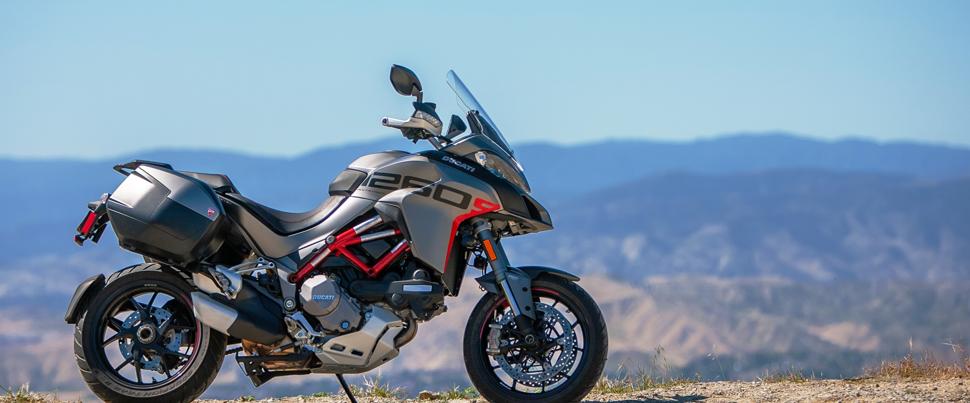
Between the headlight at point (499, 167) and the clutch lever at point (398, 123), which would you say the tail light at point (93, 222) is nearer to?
the clutch lever at point (398, 123)

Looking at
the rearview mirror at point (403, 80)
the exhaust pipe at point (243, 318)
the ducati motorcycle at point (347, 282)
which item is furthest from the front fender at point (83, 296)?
the rearview mirror at point (403, 80)

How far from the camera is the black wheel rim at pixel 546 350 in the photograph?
8344 mm

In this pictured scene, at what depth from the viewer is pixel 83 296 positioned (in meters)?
8.55

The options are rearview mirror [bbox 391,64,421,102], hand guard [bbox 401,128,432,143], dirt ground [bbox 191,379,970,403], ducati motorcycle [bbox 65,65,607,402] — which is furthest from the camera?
dirt ground [bbox 191,379,970,403]

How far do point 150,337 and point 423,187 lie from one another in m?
1.94

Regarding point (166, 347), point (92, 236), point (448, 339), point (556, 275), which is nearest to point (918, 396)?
point (556, 275)

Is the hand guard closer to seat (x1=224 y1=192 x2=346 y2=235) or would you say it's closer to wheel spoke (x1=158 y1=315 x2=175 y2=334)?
seat (x1=224 y1=192 x2=346 y2=235)

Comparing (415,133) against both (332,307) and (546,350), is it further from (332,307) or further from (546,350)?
(546,350)

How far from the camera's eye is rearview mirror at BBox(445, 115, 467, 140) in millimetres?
8516

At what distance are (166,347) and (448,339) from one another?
6579 inches

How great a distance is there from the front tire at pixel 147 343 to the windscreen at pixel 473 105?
2083 millimetres

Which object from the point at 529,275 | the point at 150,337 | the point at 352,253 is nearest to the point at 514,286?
the point at 529,275

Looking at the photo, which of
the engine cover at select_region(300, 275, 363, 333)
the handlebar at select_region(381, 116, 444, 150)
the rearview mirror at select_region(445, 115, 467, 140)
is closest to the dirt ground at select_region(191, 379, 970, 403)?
the engine cover at select_region(300, 275, 363, 333)

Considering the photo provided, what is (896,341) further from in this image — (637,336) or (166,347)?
(166,347)
